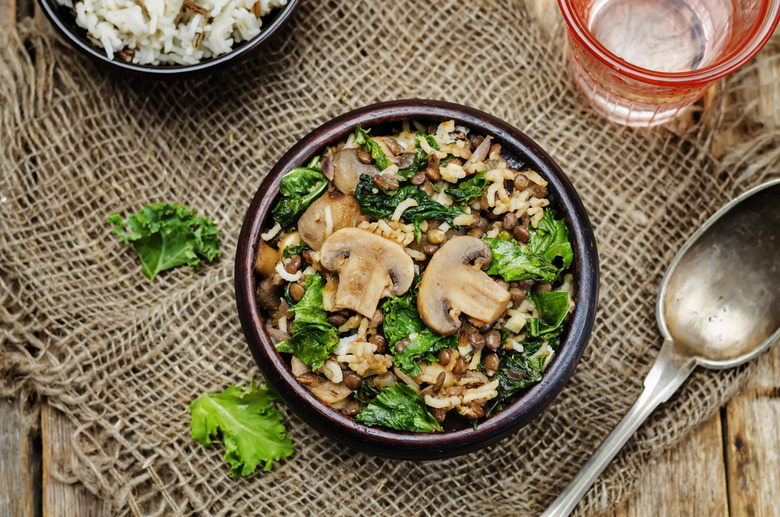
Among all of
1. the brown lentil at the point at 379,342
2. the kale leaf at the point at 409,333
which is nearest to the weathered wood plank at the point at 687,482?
the kale leaf at the point at 409,333

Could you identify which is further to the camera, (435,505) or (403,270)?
(435,505)

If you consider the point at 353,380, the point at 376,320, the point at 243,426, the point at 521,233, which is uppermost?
the point at 521,233

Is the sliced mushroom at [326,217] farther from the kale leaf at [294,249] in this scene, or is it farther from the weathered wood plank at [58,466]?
the weathered wood plank at [58,466]

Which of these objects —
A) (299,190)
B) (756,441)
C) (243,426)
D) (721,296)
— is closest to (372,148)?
(299,190)

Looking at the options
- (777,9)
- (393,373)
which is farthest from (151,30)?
(777,9)

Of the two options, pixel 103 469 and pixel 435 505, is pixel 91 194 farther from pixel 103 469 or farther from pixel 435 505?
pixel 435 505

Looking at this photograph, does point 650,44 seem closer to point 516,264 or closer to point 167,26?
point 516,264
